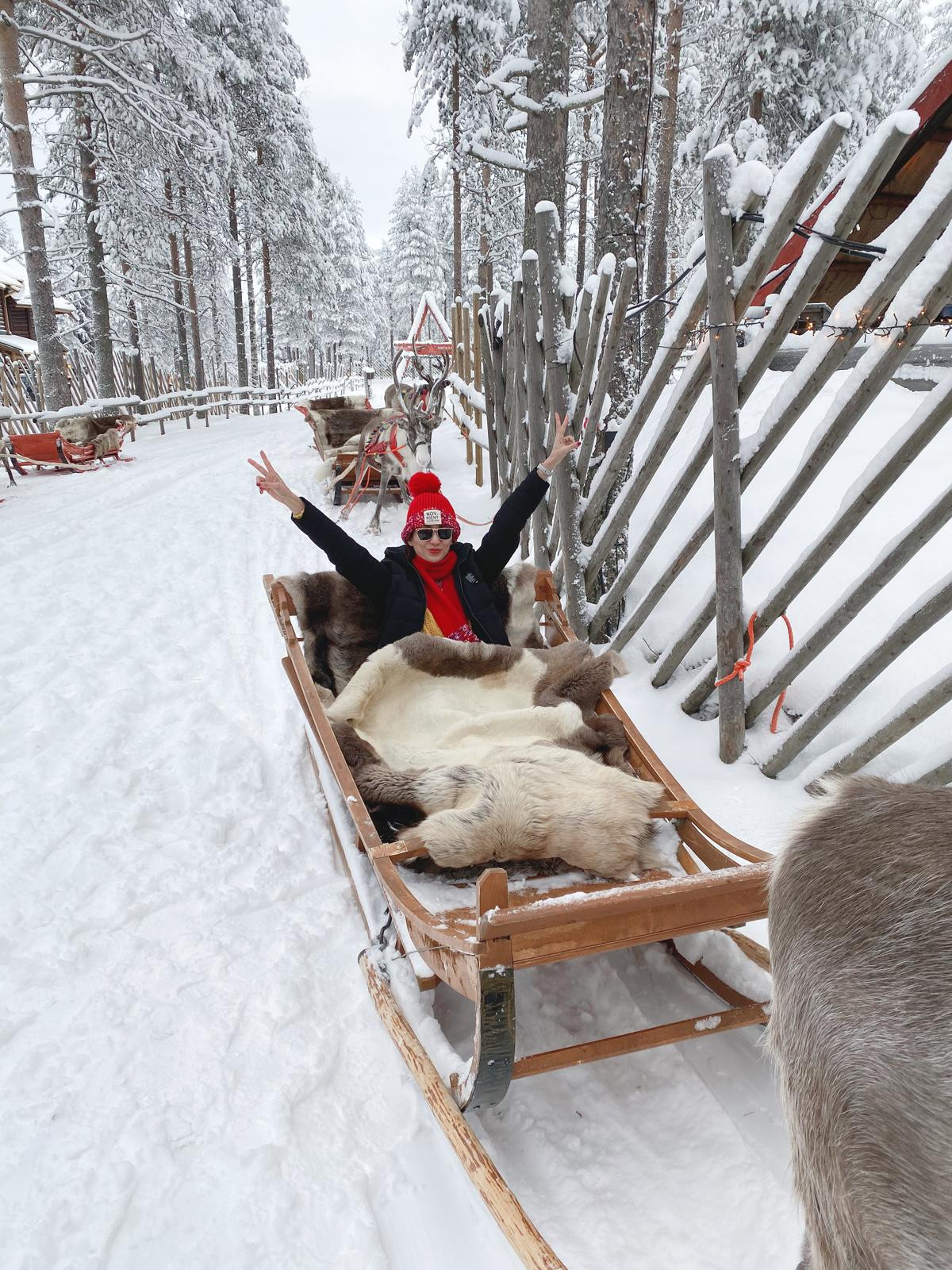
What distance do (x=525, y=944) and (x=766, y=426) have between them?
230 cm

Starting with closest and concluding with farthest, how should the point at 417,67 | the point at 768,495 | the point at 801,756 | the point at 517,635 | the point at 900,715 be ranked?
the point at 900,715 < the point at 801,756 < the point at 517,635 < the point at 768,495 < the point at 417,67

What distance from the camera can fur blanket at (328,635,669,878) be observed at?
203cm

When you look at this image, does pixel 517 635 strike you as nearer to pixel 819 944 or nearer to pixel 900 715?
A: pixel 900 715

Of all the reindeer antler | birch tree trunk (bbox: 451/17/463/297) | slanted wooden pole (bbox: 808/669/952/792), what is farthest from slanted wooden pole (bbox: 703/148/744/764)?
birch tree trunk (bbox: 451/17/463/297)

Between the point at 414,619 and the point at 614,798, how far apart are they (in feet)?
5.25

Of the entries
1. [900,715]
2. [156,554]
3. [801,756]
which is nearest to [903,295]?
[900,715]

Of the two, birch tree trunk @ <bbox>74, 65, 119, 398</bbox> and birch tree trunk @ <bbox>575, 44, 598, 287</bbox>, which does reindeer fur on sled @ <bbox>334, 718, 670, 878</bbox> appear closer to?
birch tree trunk @ <bbox>575, 44, 598, 287</bbox>

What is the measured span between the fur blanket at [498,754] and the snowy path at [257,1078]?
1.63 feet

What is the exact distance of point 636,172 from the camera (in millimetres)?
4281

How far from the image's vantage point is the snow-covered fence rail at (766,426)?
7.95 ft

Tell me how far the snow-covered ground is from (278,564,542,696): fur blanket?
557 millimetres

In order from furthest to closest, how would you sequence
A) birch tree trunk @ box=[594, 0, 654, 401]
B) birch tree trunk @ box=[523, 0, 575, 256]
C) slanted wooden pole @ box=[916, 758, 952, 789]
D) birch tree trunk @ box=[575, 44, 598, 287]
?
birch tree trunk @ box=[575, 44, 598, 287] → birch tree trunk @ box=[523, 0, 575, 256] → birch tree trunk @ box=[594, 0, 654, 401] → slanted wooden pole @ box=[916, 758, 952, 789]

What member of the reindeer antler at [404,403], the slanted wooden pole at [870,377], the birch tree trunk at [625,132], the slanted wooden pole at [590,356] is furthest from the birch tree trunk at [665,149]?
the slanted wooden pole at [870,377]

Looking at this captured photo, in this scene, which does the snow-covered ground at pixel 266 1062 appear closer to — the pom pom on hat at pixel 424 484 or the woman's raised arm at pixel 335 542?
the woman's raised arm at pixel 335 542
